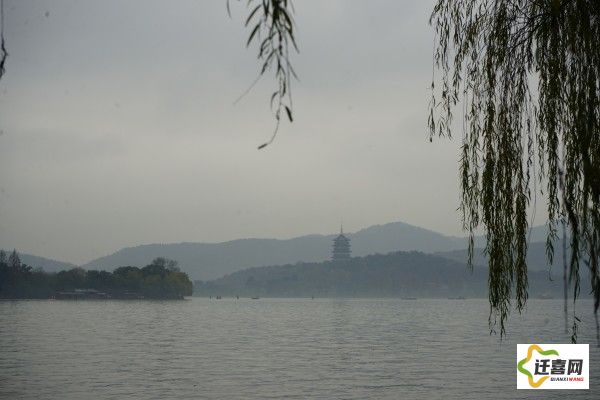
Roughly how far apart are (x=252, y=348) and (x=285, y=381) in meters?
16.9

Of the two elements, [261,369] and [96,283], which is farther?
[96,283]

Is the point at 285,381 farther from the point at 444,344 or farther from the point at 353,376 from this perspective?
the point at 444,344

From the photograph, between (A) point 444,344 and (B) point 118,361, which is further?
(A) point 444,344

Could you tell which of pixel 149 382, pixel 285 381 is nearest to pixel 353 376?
pixel 285 381

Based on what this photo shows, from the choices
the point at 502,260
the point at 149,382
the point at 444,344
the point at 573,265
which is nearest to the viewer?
the point at 573,265

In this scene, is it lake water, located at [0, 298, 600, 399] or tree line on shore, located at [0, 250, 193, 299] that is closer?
lake water, located at [0, 298, 600, 399]

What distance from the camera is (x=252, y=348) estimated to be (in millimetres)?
43438

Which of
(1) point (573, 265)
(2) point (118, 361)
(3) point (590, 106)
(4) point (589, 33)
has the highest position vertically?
(4) point (589, 33)

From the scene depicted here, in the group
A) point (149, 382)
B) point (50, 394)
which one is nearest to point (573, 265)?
point (50, 394)

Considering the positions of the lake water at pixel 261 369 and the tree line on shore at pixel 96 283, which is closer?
the lake water at pixel 261 369

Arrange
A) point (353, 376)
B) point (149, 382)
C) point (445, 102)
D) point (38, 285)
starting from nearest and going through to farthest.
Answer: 1. point (445, 102)
2. point (149, 382)
3. point (353, 376)
4. point (38, 285)

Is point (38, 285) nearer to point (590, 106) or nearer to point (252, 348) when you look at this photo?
point (252, 348)

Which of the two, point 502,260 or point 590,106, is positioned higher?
point 590,106

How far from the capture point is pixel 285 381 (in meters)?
26.8
